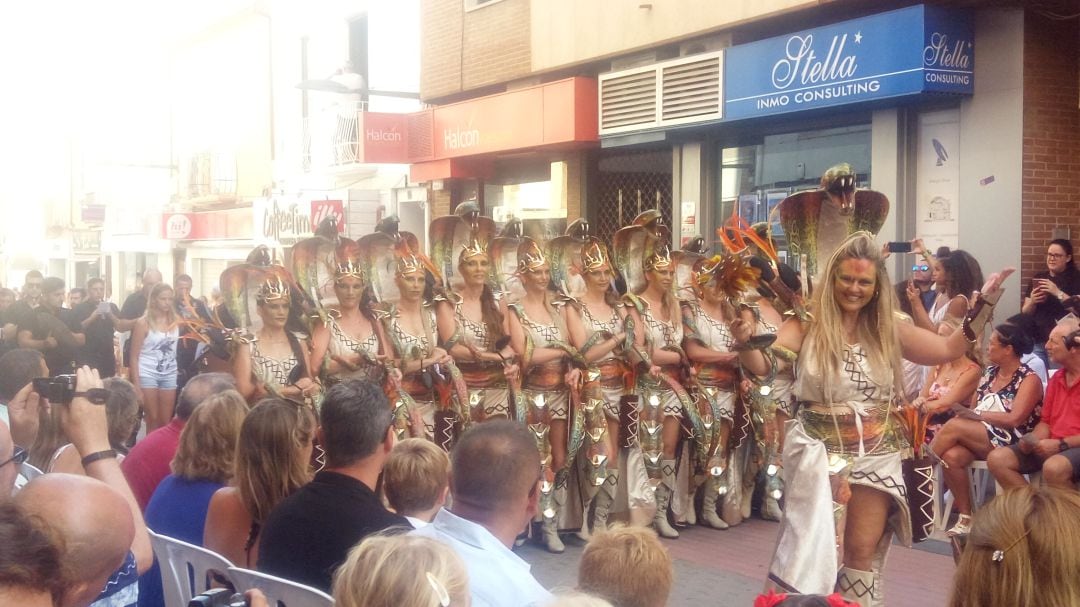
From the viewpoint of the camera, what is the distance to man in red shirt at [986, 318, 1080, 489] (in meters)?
5.88

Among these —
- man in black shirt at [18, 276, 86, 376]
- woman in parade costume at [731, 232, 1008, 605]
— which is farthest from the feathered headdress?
man in black shirt at [18, 276, 86, 376]

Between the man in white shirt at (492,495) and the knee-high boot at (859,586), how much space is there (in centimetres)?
187

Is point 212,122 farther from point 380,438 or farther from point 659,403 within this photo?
point 380,438

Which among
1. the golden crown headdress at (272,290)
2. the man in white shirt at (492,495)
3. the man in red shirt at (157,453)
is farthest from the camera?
the golden crown headdress at (272,290)

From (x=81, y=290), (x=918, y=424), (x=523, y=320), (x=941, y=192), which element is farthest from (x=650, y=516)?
(x=81, y=290)

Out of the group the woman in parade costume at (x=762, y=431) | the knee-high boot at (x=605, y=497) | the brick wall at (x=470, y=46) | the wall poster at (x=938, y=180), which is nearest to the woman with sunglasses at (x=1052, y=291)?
the wall poster at (x=938, y=180)

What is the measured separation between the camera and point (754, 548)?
6828mm

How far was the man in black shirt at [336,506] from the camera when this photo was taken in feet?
10.5

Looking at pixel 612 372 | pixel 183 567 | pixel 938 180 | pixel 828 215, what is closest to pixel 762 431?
→ pixel 612 372

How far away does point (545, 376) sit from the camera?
6781 mm

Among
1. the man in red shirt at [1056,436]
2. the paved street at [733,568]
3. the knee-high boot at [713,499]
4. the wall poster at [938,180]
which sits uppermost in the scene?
the wall poster at [938,180]

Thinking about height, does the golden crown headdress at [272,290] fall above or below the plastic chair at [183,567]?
above

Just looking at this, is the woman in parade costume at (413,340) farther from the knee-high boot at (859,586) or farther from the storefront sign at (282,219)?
the storefront sign at (282,219)

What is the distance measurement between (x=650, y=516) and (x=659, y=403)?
2.48 feet
